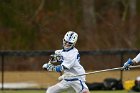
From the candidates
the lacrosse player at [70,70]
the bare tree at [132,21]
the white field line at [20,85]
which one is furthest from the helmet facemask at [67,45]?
the bare tree at [132,21]

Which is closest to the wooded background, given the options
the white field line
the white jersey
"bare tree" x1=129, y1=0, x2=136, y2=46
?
"bare tree" x1=129, y1=0, x2=136, y2=46

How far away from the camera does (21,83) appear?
22.8 m

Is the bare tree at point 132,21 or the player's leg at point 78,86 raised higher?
the bare tree at point 132,21

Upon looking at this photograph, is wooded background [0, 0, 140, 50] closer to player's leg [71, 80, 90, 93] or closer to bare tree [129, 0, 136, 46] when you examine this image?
bare tree [129, 0, 136, 46]

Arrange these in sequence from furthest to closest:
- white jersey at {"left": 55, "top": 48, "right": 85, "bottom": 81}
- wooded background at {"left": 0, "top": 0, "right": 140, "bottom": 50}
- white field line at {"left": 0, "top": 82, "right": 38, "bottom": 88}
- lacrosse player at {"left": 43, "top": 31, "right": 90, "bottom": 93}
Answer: wooded background at {"left": 0, "top": 0, "right": 140, "bottom": 50}, white field line at {"left": 0, "top": 82, "right": 38, "bottom": 88}, lacrosse player at {"left": 43, "top": 31, "right": 90, "bottom": 93}, white jersey at {"left": 55, "top": 48, "right": 85, "bottom": 81}

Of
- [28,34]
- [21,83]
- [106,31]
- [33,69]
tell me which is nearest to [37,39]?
[28,34]

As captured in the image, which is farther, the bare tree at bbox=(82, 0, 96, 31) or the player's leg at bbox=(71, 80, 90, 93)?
the bare tree at bbox=(82, 0, 96, 31)

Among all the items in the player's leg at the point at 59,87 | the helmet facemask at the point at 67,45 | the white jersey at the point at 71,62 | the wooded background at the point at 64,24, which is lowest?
the player's leg at the point at 59,87

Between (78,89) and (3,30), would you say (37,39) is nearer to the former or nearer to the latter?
(3,30)

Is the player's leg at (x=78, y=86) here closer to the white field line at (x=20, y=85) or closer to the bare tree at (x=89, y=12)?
the white field line at (x=20, y=85)

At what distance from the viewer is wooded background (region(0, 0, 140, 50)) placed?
3317 cm

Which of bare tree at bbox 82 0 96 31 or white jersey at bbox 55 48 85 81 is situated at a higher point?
bare tree at bbox 82 0 96 31

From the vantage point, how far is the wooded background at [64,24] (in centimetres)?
3317

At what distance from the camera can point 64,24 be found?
3425cm
